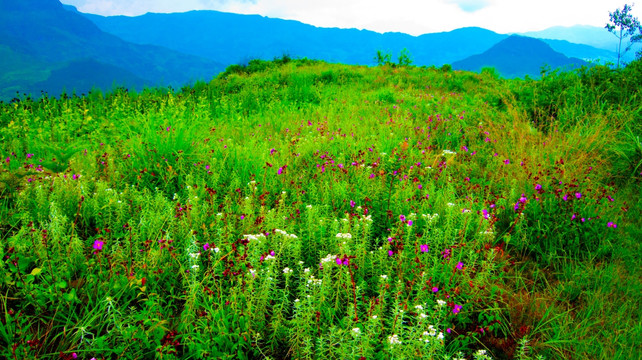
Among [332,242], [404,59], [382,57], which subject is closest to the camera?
[332,242]

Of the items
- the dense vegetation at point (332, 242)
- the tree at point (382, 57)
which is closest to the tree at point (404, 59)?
the tree at point (382, 57)

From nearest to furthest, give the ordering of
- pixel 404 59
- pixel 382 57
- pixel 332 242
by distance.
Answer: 1. pixel 332 242
2. pixel 404 59
3. pixel 382 57

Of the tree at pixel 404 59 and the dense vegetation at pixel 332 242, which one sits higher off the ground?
the tree at pixel 404 59

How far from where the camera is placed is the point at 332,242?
2941 millimetres

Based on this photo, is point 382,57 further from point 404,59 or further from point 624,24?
point 624,24

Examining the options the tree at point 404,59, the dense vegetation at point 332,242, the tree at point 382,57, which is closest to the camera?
the dense vegetation at point 332,242

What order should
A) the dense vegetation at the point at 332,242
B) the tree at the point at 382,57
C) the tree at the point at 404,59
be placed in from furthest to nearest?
1. the tree at the point at 382,57
2. the tree at the point at 404,59
3. the dense vegetation at the point at 332,242

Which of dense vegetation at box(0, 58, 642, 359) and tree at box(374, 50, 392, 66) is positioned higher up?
tree at box(374, 50, 392, 66)

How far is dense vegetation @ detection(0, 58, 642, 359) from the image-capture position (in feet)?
7.03

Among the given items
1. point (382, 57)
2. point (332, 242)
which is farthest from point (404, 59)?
point (332, 242)

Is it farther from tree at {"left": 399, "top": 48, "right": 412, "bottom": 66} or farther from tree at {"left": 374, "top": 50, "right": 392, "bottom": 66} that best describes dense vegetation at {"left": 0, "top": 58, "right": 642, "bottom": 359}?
tree at {"left": 374, "top": 50, "right": 392, "bottom": 66}

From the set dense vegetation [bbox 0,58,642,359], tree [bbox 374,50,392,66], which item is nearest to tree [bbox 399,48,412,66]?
tree [bbox 374,50,392,66]

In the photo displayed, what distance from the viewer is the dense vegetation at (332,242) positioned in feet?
7.03

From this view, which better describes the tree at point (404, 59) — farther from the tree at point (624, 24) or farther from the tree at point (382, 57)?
the tree at point (624, 24)
